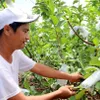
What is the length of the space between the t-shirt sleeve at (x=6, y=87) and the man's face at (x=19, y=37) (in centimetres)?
18

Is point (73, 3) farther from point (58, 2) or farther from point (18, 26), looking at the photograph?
point (18, 26)

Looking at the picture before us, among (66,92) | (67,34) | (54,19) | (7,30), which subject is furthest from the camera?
(67,34)

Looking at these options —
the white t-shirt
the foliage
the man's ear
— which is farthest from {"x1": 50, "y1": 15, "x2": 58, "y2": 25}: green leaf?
the white t-shirt

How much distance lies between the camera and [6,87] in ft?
7.10

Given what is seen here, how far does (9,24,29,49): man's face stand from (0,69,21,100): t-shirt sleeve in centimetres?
18

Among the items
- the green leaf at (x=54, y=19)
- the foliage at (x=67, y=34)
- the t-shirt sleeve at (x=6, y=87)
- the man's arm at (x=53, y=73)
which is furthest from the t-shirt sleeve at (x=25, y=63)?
the t-shirt sleeve at (x=6, y=87)

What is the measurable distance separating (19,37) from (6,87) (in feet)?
1.01

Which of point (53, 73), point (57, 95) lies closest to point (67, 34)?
point (53, 73)

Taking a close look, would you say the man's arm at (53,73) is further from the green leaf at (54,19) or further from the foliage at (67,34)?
the green leaf at (54,19)

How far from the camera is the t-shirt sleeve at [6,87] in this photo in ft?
7.02

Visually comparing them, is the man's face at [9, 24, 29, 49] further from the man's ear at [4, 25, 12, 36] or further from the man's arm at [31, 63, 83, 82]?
the man's arm at [31, 63, 83, 82]

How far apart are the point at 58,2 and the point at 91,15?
44 cm

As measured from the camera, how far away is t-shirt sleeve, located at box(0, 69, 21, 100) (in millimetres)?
2139

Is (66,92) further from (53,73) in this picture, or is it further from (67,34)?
(67,34)
